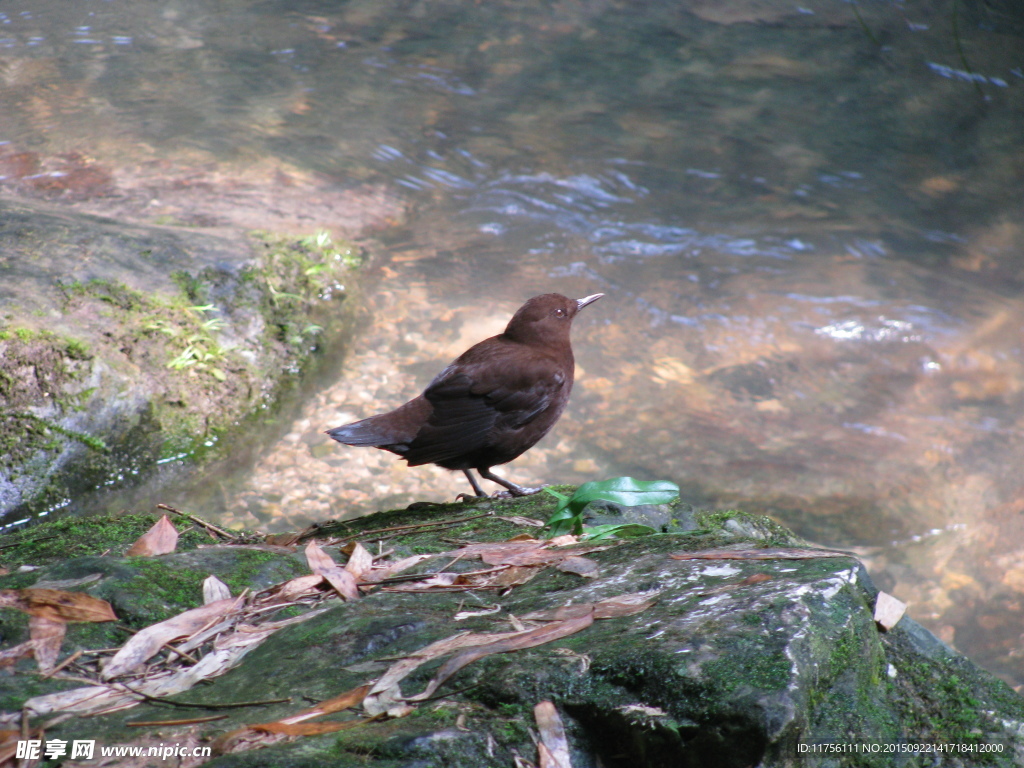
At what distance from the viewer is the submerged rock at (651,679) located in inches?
52.2

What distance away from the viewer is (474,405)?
378cm

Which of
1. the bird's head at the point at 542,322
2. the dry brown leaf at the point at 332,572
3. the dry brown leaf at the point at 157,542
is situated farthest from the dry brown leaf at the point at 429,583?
the bird's head at the point at 542,322

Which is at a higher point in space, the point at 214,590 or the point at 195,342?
the point at 214,590

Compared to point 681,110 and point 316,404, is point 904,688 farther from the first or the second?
point 681,110

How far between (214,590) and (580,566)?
101 cm

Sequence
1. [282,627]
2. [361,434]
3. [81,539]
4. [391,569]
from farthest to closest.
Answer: [361,434] → [81,539] → [391,569] → [282,627]

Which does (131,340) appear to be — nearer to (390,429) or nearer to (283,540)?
(390,429)

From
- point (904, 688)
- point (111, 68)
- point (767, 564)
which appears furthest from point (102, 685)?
point (111, 68)

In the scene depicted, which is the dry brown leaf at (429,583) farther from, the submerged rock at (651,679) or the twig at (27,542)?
the twig at (27,542)

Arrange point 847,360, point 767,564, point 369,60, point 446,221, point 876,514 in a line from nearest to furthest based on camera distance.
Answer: point 767,564, point 876,514, point 847,360, point 446,221, point 369,60

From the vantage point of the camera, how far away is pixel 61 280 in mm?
5047

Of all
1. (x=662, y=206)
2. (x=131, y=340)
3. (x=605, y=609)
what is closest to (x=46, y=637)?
(x=605, y=609)

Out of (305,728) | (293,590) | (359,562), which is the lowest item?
(359,562)

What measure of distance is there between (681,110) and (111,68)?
824 cm
